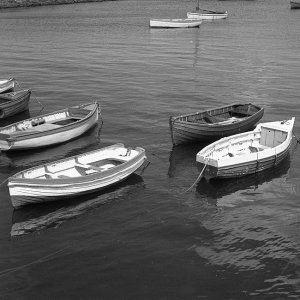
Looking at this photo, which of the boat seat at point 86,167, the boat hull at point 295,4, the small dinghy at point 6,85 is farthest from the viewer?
the boat hull at point 295,4

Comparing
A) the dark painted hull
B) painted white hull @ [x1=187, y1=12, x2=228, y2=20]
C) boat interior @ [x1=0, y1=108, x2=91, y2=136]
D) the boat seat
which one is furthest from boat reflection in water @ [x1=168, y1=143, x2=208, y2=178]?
the dark painted hull

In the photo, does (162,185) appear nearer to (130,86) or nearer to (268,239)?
(268,239)

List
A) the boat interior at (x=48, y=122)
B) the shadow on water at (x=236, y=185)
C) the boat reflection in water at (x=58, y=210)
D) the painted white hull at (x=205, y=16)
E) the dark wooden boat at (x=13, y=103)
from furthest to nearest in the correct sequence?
the painted white hull at (x=205, y=16) → the dark wooden boat at (x=13, y=103) → the boat interior at (x=48, y=122) → the shadow on water at (x=236, y=185) → the boat reflection in water at (x=58, y=210)

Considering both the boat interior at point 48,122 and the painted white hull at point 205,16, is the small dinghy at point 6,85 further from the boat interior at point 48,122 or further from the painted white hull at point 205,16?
the painted white hull at point 205,16

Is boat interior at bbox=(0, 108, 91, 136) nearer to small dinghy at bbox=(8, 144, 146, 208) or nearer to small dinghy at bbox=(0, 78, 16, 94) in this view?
small dinghy at bbox=(8, 144, 146, 208)

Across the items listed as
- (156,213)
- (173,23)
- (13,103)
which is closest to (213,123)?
(156,213)

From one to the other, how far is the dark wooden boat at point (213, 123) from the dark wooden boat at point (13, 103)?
52.9 ft

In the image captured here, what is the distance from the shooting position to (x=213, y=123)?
36.7 m

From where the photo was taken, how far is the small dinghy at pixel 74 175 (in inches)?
989

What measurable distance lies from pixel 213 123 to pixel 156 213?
1296 cm

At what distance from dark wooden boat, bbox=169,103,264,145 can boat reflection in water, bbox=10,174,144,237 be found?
7527 mm

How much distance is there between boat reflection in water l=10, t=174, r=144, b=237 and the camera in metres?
24.5

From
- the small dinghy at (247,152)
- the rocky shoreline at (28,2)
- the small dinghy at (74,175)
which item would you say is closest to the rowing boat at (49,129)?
the small dinghy at (74,175)

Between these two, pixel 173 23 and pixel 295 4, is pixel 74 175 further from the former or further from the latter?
pixel 295 4
